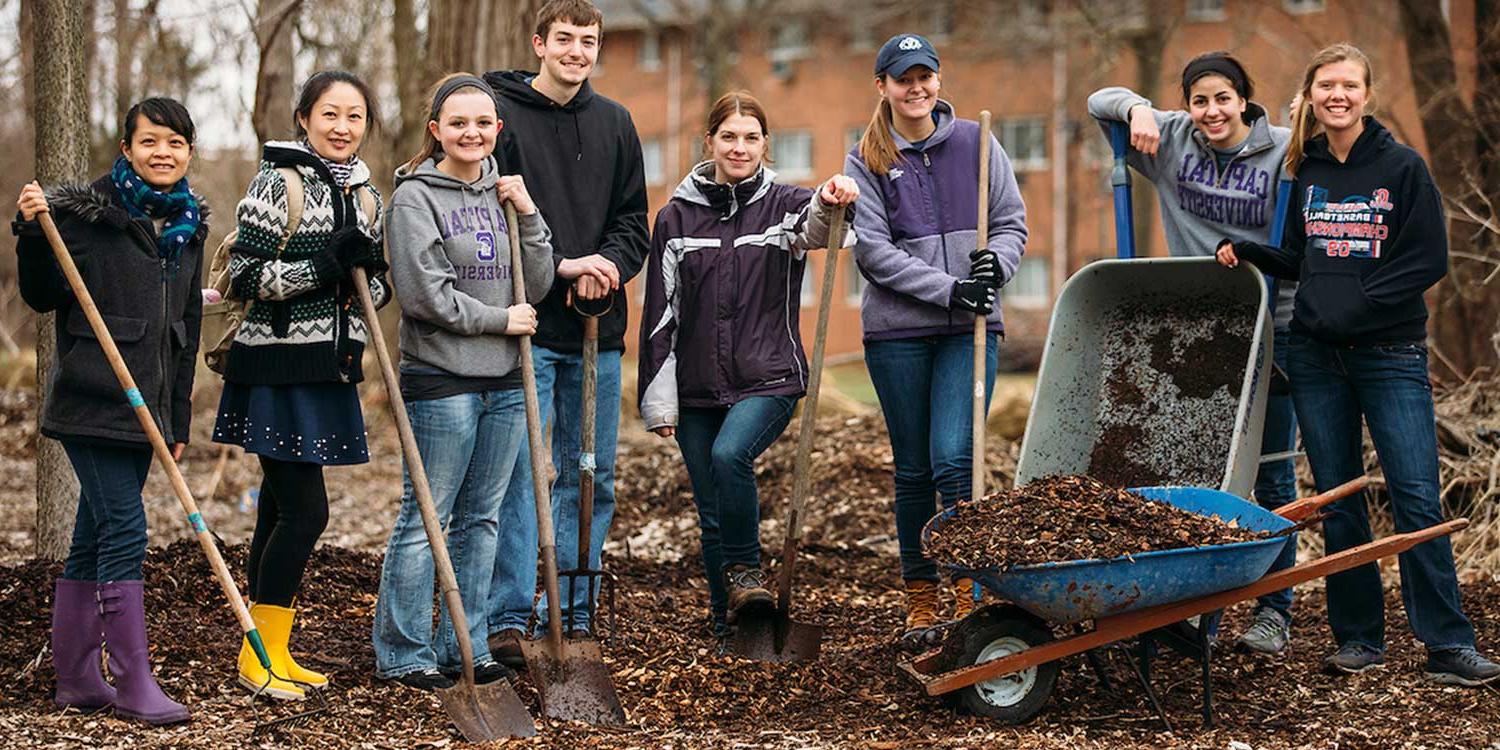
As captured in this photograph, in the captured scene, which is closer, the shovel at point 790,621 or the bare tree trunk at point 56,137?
the shovel at point 790,621

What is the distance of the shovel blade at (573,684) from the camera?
4.50 meters

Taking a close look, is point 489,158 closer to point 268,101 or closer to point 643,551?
point 643,551

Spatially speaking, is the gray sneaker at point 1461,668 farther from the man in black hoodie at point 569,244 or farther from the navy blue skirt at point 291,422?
the navy blue skirt at point 291,422

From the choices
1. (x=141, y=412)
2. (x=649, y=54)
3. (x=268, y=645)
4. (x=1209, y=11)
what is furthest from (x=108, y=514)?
(x=649, y=54)

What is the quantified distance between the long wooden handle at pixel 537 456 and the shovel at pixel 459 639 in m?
0.26

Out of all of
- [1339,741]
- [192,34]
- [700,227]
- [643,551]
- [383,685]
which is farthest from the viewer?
[192,34]

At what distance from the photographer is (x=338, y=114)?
4504 millimetres

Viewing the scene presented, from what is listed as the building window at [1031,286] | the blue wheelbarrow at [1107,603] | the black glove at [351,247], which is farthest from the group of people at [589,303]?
the building window at [1031,286]

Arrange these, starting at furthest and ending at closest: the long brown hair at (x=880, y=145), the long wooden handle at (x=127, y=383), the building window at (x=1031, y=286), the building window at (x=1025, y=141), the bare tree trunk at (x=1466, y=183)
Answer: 1. the building window at (x=1031, y=286)
2. the building window at (x=1025, y=141)
3. the bare tree trunk at (x=1466, y=183)
4. the long brown hair at (x=880, y=145)
5. the long wooden handle at (x=127, y=383)

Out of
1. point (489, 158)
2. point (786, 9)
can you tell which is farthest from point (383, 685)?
point (786, 9)

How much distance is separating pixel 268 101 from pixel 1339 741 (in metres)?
6.82

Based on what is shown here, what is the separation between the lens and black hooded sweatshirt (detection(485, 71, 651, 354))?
16.4 feet

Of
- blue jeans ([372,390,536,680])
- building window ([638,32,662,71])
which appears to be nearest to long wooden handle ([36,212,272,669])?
blue jeans ([372,390,536,680])

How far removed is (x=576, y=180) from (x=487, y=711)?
5.71 ft
